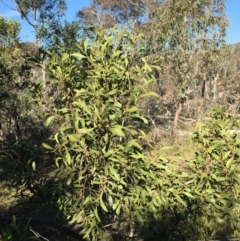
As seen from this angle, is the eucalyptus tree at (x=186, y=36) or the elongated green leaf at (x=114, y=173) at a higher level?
the eucalyptus tree at (x=186, y=36)

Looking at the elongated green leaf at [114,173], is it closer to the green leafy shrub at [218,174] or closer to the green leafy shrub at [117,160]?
the green leafy shrub at [117,160]

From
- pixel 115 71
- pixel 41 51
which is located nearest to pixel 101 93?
pixel 115 71

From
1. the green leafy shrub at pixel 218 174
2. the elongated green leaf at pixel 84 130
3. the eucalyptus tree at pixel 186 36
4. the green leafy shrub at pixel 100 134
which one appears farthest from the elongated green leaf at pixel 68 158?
the eucalyptus tree at pixel 186 36

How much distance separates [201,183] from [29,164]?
3.40ft

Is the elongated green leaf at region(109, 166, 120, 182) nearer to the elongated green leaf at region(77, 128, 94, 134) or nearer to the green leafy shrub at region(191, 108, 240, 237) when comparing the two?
the elongated green leaf at region(77, 128, 94, 134)

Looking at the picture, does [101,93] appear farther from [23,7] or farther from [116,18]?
[116,18]

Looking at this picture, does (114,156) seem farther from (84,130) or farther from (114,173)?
(84,130)

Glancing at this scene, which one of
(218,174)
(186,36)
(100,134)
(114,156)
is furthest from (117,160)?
(186,36)

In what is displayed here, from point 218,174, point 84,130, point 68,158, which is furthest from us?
point 218,174

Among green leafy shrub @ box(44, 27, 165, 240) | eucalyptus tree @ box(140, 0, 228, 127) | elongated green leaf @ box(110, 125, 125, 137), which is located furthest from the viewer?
eucalyptus tree @ box(140, 0, 228, 127)

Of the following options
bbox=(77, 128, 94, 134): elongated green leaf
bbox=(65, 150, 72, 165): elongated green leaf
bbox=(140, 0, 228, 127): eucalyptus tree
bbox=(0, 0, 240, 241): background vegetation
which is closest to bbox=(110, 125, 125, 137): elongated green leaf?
bbox=(0, 0, 240, 241): background vegetation

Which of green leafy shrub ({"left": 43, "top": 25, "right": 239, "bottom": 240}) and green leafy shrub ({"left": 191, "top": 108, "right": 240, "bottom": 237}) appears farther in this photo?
green leafy shrub ({"left": 191, "top": 108, "right": 240, "bottom": 237})

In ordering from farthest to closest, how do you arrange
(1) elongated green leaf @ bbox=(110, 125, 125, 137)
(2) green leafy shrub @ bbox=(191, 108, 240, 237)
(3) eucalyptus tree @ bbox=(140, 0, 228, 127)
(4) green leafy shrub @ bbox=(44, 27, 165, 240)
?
(3) eucalyptus tree @ bbox=(140, 0, 228, 127), (2) green leafy shrub @ bbox=(191, 108, 240, 237), (4) green leafy shrub @ bbox=(44, 27, 165, 240), (1) elongated green leaf @ bbox=(110, 125, 125, 137)

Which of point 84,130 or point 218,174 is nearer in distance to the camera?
point 84,130
